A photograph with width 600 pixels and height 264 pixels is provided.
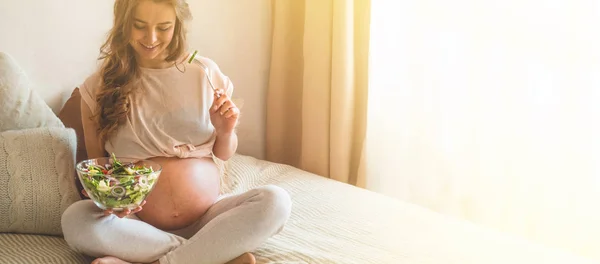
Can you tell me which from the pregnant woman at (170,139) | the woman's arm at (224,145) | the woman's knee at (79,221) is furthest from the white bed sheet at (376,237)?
the woman's knee at (79,221)

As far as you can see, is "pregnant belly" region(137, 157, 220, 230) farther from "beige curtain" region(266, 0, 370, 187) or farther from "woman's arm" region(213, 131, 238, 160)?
"beige curtain" region(266, 0, 370, 187)

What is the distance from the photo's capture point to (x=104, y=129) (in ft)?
4.91

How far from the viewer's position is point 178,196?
1463 millimetres

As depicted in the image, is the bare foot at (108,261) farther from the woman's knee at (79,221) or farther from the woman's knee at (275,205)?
the woman's knee at (275,205)

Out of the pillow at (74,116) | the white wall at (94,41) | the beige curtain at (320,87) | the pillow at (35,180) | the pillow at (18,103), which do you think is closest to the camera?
the pillow at (35,180)

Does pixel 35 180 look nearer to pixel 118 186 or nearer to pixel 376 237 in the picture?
pixel 118 186

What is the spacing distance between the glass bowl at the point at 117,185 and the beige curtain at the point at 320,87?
0.95 m

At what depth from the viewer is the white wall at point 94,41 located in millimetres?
1886

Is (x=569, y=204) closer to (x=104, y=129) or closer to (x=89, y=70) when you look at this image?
(x=104, y=129)

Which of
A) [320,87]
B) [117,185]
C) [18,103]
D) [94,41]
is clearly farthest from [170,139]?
[320,87]

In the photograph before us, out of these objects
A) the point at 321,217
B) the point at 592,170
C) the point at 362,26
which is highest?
the point at 362,26

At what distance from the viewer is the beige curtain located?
2.09 m

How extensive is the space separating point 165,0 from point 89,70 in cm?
70

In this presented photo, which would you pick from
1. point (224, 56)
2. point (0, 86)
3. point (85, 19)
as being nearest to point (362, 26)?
point (224, 56)
